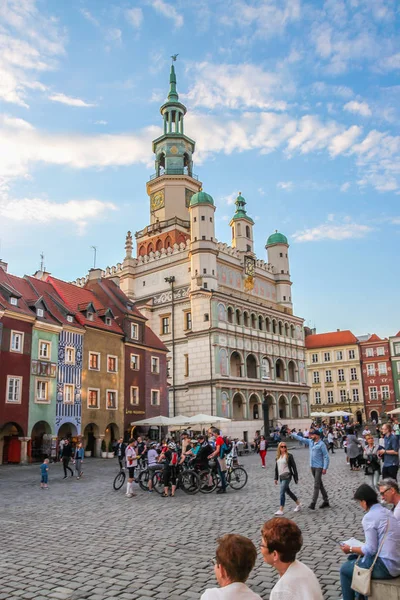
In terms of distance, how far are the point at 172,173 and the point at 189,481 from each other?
51.5 metres

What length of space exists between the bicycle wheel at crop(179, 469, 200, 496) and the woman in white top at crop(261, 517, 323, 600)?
41.8ft

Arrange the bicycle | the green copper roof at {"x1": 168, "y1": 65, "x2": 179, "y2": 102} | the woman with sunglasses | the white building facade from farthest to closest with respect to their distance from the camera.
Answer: the green copper roof at {"x1": 168, "y1": 65, "x2": 179, "y2": 102} < the white building facade < the bicycle < the woman with sunglasses

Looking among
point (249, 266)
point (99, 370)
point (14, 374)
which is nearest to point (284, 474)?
point (14, 374)

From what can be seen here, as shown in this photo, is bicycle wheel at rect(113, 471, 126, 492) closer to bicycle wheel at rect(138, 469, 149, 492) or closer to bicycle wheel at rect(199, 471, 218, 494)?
bicycle wheel at rect(138, 469, 149, 492)

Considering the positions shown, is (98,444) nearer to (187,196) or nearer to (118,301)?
(118,301)

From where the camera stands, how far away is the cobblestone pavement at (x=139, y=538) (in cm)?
700

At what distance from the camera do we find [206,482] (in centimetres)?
1655

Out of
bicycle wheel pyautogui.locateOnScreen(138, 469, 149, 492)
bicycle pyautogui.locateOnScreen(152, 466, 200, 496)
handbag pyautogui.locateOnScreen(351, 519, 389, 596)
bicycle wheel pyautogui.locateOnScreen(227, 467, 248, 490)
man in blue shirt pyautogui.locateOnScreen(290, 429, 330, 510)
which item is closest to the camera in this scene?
handbag pyautogui.locateOnScreen(351, 519, 389, 596)

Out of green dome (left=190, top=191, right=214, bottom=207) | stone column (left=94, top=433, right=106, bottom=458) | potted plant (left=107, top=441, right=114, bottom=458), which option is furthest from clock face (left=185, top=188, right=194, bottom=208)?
stone column (left=94, top=433, right=106, bottom=458)

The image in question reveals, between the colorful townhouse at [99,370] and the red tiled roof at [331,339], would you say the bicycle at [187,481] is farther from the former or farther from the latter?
the red tiled roof at [331,339]

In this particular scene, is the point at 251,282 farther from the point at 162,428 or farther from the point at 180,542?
the point at 180,542

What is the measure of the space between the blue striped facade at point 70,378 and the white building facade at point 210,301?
1715cm

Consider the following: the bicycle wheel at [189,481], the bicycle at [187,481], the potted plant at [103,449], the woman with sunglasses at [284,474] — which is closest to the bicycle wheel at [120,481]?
the bicycle at [187,481]

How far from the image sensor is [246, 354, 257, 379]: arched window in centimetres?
5607
